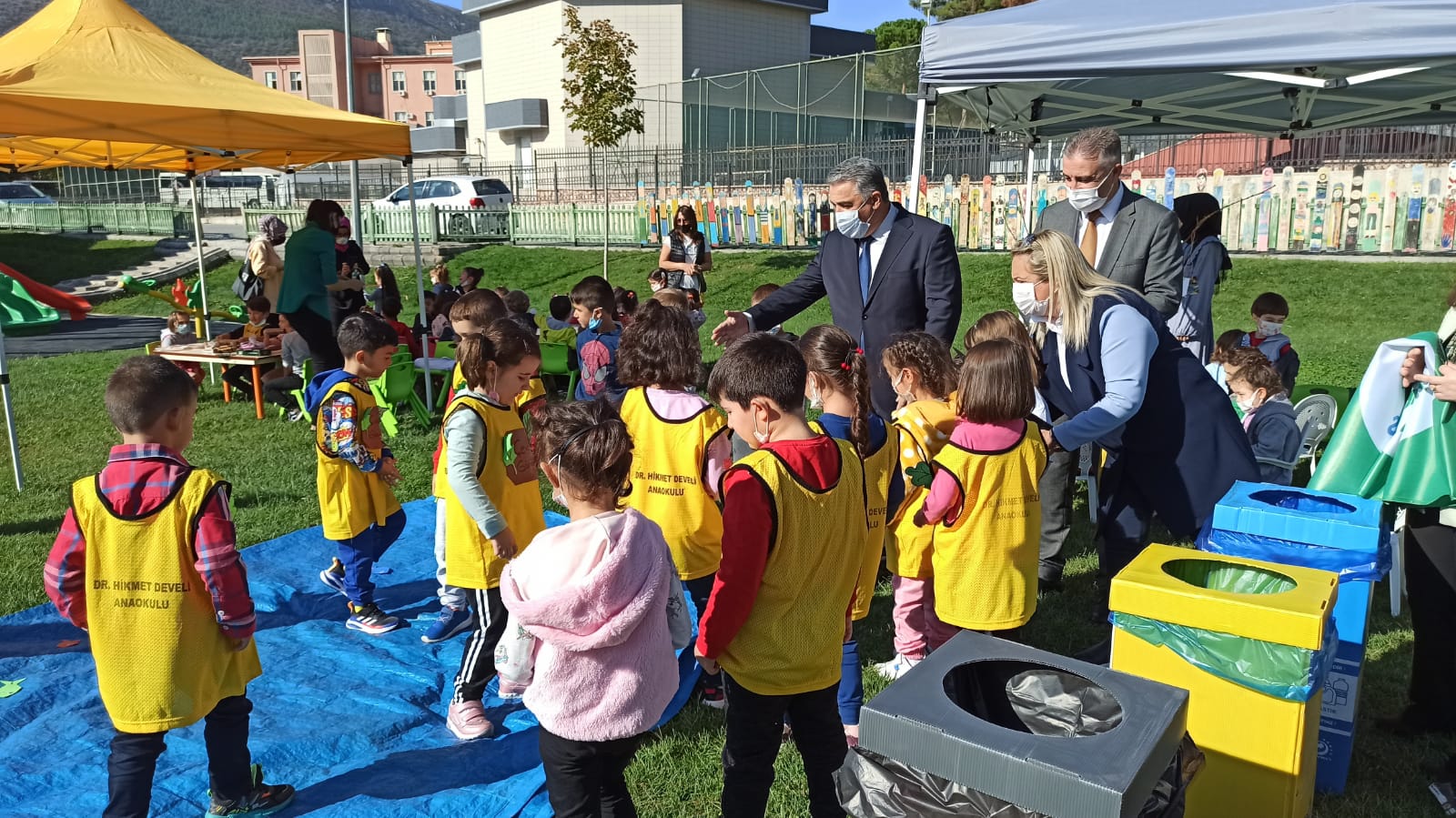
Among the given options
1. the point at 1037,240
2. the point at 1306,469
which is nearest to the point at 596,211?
the point at 1306,469

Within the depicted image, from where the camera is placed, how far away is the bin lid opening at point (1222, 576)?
2811 mm

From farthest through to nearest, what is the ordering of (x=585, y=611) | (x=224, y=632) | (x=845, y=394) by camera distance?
1. (x=845, y=394)
2. (x=224, y=632)
3. (x=585, y=611)

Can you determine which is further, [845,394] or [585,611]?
[845,394]

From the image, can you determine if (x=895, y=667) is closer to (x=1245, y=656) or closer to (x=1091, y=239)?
(x=1245, y=656)

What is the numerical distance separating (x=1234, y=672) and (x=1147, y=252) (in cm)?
A: 244

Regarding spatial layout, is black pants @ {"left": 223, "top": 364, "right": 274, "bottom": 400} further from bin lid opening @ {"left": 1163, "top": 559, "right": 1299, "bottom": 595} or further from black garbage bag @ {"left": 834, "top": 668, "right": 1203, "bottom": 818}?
black garbage bag @ {"left": 834, "top": 668, "right": 1203, "bottom": 818}

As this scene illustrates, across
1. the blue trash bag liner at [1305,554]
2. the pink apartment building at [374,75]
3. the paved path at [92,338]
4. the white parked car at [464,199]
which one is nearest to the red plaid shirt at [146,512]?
the blue trash bag liner at [1305,554]

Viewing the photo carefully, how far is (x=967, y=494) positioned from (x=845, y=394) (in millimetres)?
597

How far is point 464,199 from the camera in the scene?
2406 centimetres

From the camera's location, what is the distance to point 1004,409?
3.21m

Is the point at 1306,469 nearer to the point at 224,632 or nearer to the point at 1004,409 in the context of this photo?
the point at 1004,409

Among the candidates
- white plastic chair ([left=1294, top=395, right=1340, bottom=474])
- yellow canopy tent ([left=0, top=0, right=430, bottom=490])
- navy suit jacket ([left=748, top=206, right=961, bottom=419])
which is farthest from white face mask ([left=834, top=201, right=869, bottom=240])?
yellow canopy tent ([left=0, top=0, right=430, bottom=490])

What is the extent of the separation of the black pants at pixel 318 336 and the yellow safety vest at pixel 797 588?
20.6 feet

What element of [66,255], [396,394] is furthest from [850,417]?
[66,255]
